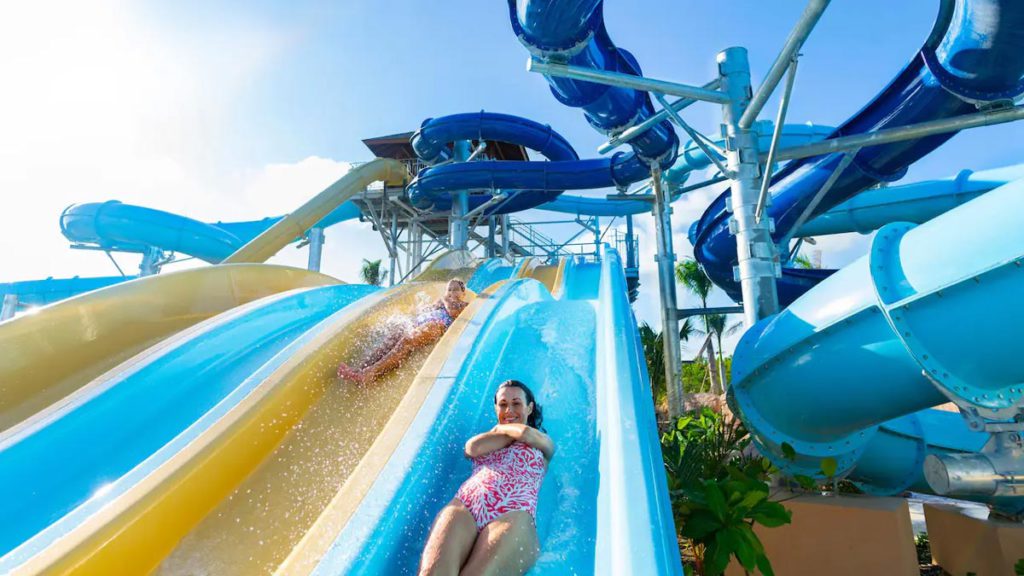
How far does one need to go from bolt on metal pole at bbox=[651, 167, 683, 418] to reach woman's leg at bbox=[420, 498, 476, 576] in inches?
186

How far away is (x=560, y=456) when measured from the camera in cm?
248

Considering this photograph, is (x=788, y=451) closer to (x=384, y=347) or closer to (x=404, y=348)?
(x=404, y=348)

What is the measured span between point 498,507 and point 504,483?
0.10 meters

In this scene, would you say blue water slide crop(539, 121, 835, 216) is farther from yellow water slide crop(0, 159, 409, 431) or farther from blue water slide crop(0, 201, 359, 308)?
blue water slide crop(0, 201, 359, 308)

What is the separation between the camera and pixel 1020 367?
2291 millimetres

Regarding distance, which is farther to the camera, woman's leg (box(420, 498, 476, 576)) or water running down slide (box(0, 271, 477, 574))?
water running down slide (box(0, 271, 477, 574))

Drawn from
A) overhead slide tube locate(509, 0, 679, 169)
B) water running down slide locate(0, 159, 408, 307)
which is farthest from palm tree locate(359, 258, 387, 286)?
overhead slide tube locate(509, 0, 679, 169)

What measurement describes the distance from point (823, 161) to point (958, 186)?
16.0ft

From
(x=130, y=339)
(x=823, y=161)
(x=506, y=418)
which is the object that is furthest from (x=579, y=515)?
(x=823, y=161)

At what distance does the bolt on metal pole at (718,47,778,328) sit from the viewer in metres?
4.31

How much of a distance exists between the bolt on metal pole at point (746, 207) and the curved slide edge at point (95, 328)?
4847mm

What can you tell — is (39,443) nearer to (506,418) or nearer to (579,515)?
(506,418)

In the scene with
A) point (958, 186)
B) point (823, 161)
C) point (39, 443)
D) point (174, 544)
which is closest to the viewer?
point (174, 544)

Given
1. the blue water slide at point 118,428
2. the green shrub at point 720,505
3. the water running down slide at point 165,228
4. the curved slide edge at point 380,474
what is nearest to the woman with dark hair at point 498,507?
the curved slide edge at point 380,474
